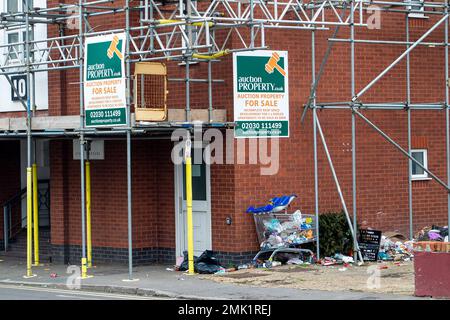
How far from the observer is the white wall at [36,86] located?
23531 mm

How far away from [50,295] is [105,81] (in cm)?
Result: 416

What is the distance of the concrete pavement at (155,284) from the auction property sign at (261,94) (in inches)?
127

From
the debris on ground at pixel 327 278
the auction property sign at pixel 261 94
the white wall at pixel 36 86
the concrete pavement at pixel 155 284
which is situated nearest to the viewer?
the concrete pavement at pixel 155 284

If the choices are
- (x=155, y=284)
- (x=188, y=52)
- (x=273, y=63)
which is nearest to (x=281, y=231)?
(x=155, y=284)

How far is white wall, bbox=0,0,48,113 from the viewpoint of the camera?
Answer: 23531 millimetres

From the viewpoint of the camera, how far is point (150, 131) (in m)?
20.2

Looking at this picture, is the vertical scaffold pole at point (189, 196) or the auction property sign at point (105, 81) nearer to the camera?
the auction property sign at point (105, 81)

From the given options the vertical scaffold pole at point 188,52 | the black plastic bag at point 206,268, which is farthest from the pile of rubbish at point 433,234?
the vertical scaffold pole at point 188,52

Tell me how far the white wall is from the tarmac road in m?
5.24

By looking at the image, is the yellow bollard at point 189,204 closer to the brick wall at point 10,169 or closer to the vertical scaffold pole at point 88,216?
the vertical scaffold pole at point 88,216

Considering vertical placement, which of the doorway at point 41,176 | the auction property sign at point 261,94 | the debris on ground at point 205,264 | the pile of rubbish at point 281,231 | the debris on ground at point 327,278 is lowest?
Result: the debris on ground at point 327,278

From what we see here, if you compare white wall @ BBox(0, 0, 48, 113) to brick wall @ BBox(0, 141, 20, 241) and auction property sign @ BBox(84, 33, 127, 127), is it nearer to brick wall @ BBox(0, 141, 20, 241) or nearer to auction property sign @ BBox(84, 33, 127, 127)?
brick wall @ BBox(0, 141, 20, 241)

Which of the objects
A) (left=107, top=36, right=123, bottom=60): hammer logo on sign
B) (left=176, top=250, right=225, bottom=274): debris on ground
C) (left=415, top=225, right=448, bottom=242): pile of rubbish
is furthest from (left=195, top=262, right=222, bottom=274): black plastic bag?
(left=415, top=225, right=448, bottom=242): pile of rubbish

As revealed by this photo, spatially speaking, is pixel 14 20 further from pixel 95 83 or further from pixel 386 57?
pixel 386 57
